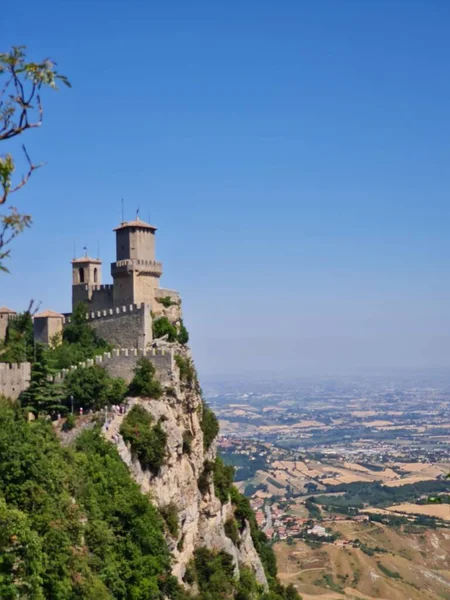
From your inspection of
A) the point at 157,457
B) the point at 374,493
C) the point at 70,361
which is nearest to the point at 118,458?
the point at 157,457

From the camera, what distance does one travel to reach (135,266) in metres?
39.9

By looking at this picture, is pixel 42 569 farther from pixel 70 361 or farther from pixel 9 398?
pixel 70 361

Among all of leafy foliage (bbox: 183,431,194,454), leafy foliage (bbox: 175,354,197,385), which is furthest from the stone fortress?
leafy foliage (bbox: 183,431,194,454)

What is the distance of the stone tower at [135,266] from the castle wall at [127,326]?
1375 mm

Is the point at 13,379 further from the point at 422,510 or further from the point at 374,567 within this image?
the point at 422,510

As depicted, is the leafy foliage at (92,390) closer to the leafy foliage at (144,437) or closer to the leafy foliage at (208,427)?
the leafy foliage at (144,437)

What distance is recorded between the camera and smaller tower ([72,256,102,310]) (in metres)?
41.4

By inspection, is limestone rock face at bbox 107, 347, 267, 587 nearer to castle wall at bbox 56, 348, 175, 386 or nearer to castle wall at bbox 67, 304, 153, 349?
castle wall at bbox 56, 348, 175, 386

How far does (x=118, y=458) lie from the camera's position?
102 ft

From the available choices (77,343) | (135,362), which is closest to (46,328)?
(77,343)

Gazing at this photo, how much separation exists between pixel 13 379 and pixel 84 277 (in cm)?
916

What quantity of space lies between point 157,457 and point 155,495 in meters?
1.53

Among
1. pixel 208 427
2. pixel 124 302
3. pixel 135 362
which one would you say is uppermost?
pixel 124 302

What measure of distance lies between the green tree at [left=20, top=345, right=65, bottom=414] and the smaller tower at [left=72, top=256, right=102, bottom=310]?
7590mm
